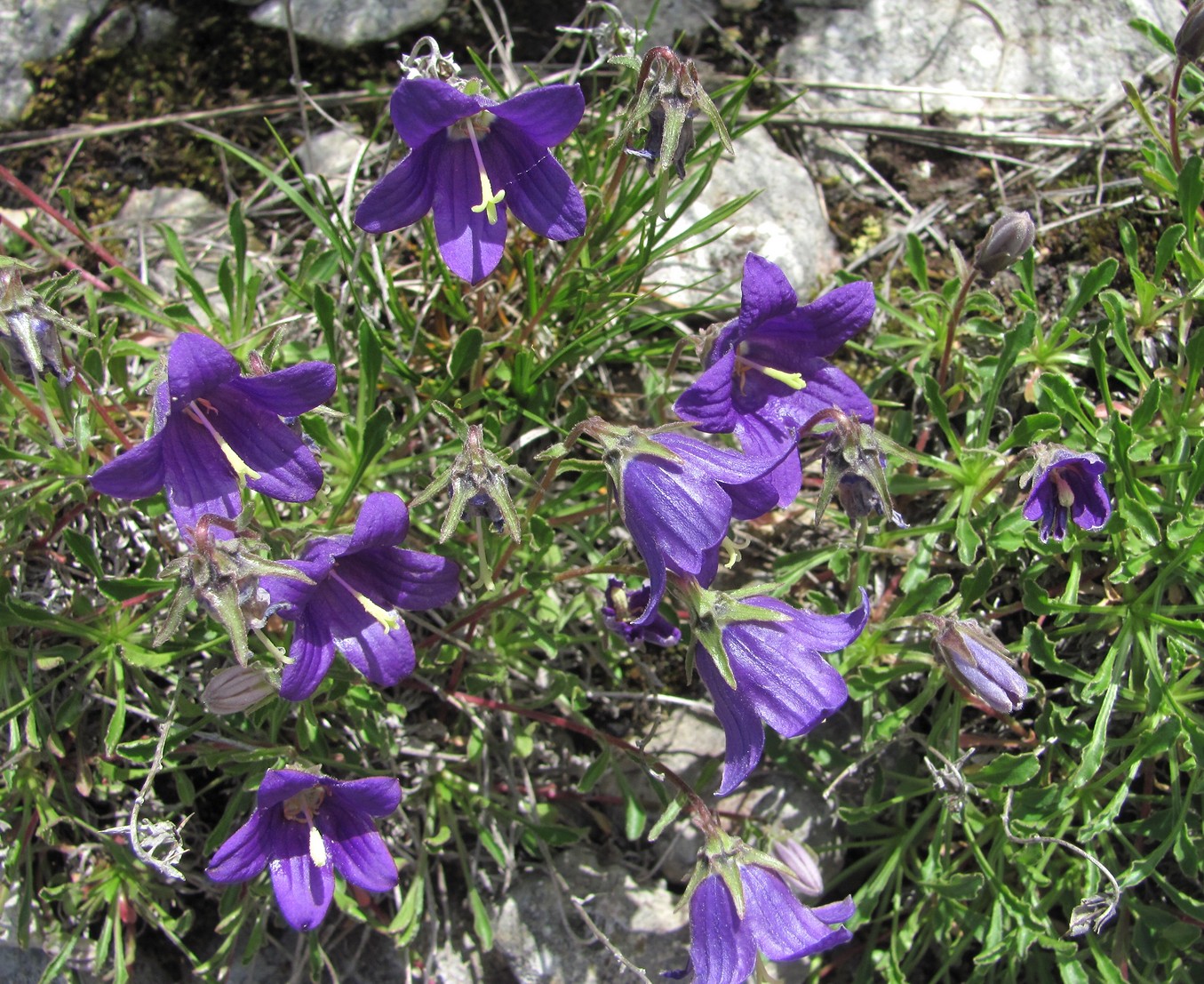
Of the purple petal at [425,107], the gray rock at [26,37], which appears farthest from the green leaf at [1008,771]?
the gray rock at [26,37]

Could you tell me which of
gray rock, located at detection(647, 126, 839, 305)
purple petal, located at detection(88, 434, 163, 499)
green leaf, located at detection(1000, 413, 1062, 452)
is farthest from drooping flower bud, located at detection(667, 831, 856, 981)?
gray rock, located at detection(647, 126, 839, 305)

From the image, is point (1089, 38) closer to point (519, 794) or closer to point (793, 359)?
point (793, 359)

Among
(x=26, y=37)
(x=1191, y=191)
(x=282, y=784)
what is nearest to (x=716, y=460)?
(x=282, y=784)

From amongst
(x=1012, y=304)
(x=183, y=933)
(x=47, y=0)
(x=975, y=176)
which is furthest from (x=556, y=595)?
(x=47, y=0)

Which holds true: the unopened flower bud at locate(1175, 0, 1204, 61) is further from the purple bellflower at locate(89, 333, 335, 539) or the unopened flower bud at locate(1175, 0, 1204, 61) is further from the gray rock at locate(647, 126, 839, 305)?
the purple bellflower at locate(89, 333, 335, 539)

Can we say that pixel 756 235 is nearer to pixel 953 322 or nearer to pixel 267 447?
pixel 953 322

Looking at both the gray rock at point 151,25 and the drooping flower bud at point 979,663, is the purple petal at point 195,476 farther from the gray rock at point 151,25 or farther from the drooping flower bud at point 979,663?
the gray rock at point 151,25
